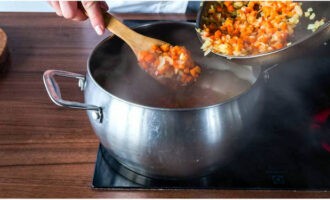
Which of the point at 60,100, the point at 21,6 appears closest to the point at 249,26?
the point at 60,100

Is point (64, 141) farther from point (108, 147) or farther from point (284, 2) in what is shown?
point (284, 2)

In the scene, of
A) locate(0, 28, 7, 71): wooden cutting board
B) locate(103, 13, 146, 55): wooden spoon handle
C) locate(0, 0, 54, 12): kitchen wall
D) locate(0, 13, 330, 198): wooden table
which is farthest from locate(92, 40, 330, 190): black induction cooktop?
locate(0, 0, 54, 12): kitchen wall

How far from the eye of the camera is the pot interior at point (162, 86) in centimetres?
94

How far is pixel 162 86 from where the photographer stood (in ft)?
3.32

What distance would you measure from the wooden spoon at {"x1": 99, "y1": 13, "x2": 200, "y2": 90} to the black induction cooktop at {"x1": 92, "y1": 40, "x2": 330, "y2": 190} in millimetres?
206

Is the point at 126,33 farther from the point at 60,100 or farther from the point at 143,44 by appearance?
the point at 60,100

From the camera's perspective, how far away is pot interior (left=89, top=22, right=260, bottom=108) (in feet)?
3.10

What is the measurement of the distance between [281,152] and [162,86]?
34cm

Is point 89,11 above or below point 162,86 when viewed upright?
above

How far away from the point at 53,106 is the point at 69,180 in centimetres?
29

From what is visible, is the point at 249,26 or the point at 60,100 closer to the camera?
the point at 60,100

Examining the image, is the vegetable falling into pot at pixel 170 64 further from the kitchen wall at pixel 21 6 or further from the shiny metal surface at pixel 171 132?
the kitchen wall at pixel 21 6

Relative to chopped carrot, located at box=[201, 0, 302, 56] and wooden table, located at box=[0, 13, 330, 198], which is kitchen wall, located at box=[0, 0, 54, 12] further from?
chopped carrot, located at box=[201, 0, 302, 56]

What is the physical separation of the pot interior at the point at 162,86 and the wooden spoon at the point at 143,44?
0.04 meters
